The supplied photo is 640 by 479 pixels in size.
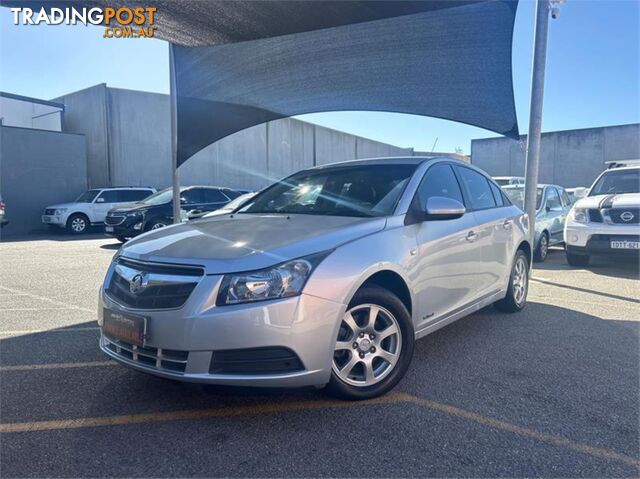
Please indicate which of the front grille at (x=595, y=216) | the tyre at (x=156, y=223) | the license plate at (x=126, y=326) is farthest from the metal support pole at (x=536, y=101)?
the tyre at (x=156, y=223)

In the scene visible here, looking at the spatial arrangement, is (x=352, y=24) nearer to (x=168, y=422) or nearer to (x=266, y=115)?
(x=266, y=115)

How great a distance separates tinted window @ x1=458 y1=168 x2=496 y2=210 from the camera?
4.60 metres

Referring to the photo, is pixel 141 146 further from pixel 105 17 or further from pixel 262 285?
pixel 262 285

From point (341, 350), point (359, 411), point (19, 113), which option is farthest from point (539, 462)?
point (19, 113)

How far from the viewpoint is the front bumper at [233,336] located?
255 cm

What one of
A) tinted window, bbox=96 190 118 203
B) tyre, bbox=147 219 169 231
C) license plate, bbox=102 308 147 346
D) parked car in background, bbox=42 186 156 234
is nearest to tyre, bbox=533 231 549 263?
license plate, bbox=102 308 147 346

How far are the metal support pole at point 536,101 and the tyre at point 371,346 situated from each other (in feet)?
15.5

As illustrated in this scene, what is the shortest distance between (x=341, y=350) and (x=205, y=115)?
6.69 m

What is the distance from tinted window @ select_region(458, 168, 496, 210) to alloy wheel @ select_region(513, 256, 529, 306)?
850mm

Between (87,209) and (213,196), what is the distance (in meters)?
5.58

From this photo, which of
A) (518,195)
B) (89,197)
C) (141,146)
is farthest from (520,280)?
(141,146)

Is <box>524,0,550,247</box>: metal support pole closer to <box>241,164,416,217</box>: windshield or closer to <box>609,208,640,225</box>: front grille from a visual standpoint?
<box>609,208,640,225</box>: front grille

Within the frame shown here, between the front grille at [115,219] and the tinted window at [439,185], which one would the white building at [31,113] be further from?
the tinted window at [439,185]

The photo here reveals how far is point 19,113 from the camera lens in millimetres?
21547
